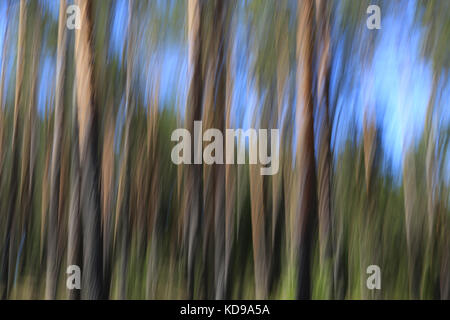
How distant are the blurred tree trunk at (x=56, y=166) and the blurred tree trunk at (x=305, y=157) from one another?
816 millimetres

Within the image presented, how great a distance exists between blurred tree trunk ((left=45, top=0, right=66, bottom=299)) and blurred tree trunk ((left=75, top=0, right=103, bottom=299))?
0.06 metres

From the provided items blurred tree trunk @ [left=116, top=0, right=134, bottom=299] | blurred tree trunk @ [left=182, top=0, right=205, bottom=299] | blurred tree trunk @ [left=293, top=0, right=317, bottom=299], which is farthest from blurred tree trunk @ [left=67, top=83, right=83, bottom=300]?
blurred tree trunk @ [left=293, top=0, right=317, bottom=299]

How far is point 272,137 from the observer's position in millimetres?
1658

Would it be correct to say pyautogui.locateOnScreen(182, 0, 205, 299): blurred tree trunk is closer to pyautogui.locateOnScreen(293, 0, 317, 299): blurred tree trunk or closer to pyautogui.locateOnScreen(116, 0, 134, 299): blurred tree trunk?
pyautogui.locateOnScreen(116, 0, 134, 299): blurred tree trunk

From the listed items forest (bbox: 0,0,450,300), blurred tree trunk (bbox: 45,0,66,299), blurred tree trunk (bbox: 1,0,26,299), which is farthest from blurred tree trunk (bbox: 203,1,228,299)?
blurred tree trunk (bbox: 1,0,26,299)

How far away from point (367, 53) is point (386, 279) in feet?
2.50

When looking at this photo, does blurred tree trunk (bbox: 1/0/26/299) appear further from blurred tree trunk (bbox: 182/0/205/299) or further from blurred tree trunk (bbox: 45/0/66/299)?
blurred tree trunk (bbox: 182/0/205/299)

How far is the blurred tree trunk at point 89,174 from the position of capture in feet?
5.41

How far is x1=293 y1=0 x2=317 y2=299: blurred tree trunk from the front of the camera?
162 cm

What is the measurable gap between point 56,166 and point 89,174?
0.12 meters

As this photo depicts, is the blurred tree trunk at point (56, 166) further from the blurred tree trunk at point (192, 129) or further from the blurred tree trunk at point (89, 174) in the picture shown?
the blurred tree trunk at point (192, 129)

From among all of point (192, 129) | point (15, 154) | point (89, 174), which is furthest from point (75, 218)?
point (192, 129)

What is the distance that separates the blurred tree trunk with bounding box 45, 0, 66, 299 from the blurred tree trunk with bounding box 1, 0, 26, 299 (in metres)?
0.14
